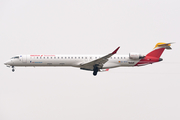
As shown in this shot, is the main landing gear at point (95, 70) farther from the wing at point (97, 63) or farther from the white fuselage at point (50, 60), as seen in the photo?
the white fuselage at point (50, 60)

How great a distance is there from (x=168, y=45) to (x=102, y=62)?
34.1ft

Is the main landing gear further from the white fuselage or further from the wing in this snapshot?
the white fuselage

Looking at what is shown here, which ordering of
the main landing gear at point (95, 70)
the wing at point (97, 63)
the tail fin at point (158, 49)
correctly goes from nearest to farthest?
the wing at point (97, 63) → the main landing gear at point (95, 70) → the tail fin at point (158, 49)

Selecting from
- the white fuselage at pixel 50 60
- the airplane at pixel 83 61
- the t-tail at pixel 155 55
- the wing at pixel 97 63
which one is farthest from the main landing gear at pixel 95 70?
the t-tail at pixel 155 55

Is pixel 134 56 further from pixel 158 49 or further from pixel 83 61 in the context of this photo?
pixel 83 61

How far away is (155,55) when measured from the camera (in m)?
43.6

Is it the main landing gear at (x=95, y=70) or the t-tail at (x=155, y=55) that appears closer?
the main landing gear at (x=95, y=70)

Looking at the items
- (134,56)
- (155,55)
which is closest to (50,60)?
(134,56)

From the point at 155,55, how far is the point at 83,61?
10618 mm

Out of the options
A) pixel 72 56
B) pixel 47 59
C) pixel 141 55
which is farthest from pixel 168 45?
pixel 47 59

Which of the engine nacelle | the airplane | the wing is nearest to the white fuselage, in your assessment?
the airplane

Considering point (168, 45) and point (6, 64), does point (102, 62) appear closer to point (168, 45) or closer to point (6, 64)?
point (168, 45)

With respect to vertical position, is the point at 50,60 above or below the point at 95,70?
above

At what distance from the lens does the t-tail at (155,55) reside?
141 ft
